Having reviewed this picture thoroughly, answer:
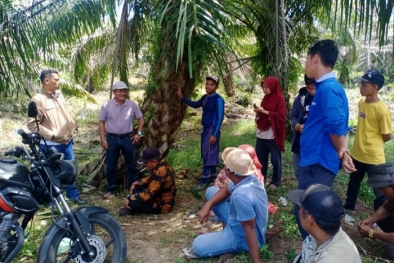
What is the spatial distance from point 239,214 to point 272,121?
1.99 m

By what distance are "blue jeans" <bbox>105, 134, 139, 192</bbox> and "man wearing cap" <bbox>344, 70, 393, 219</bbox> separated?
8.57ft

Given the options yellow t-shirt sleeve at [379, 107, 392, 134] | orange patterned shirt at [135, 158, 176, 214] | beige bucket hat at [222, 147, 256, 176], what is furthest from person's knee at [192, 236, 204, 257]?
yellow t-shirt sleeve at [379, 107, 392, 134]

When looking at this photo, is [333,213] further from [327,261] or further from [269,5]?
[269,5]

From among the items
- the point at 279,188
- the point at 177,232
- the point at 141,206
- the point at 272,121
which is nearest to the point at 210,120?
the point at 272,121

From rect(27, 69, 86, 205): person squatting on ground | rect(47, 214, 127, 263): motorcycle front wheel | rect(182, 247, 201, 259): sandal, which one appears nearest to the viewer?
rect(47, 214, 127, 263): motorcycle front wheel

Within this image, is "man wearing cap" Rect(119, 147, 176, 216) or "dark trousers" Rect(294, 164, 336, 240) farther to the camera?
"man wearing cap" Rect(119, 147, 176, 216)

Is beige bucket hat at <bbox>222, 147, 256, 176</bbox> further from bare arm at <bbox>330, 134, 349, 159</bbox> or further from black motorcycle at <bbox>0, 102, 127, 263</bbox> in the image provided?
black motorcycle at <bbox>0, 102, 127, 263</bbox>

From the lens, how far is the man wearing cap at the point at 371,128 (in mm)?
3754

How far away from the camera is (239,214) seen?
284cm

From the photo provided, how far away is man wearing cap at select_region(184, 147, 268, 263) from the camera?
2857mm

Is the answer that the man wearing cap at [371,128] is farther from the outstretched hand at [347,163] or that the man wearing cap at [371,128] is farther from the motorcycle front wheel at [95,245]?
the motorcycle front wheel at [95,245]

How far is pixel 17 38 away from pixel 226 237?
3.17 m

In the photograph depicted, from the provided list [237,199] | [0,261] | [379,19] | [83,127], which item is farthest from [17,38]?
[83,127]

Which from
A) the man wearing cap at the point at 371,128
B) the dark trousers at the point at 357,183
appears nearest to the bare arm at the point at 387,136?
the man wearing cap at the point at 371,128
